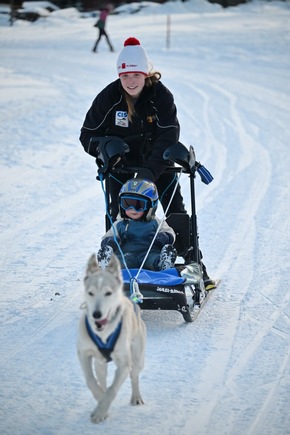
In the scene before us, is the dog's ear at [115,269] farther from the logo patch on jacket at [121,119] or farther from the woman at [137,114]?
the logo patch on jacket at [121,119]

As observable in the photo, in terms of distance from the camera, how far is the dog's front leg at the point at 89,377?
371 centimetres

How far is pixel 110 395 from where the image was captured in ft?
12.0

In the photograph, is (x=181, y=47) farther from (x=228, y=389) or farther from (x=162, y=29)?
(x=228, y=389)

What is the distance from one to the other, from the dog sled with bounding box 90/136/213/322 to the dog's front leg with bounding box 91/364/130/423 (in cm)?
108

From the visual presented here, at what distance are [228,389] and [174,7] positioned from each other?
3907cm

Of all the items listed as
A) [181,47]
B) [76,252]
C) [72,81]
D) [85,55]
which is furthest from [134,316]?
[181,47]

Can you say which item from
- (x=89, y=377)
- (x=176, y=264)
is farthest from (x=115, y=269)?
(x=176, y=264)

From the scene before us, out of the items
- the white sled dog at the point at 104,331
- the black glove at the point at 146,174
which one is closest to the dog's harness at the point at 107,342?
the white sled dog at the point at 104,331

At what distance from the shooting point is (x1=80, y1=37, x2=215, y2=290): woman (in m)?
5.67

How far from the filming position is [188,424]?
151 inches

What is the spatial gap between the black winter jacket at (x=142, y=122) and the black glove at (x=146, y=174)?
10 cm

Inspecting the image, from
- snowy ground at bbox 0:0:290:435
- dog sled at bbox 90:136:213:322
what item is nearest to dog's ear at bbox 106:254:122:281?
snowy ground at bbox 0:0:290:435

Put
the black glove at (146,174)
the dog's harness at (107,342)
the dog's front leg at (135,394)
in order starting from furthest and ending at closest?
the black glove at (146,174) → the dog's front leg at (135,394) → the dog's harness at (107,342)

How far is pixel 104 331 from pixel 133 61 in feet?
8.95
